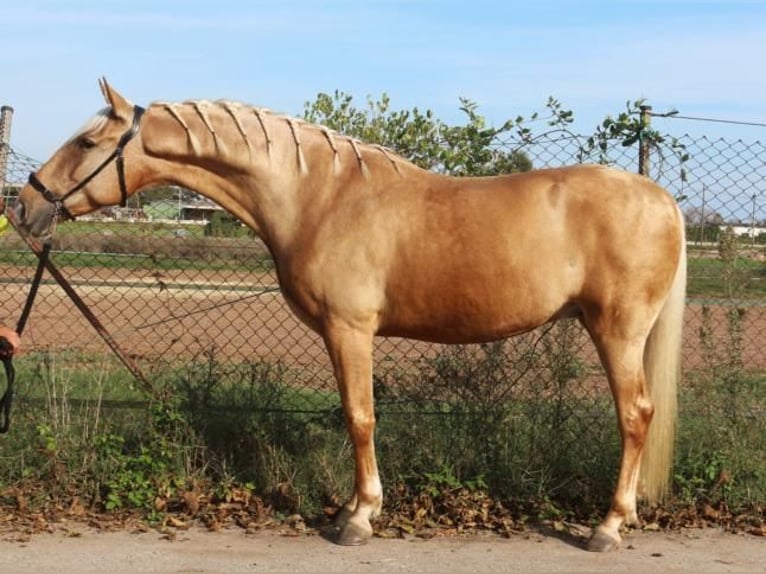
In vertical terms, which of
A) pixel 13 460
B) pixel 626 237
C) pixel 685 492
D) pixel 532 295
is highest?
pixel 626 237

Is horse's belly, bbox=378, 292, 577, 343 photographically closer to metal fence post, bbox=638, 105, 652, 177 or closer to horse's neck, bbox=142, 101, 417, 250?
horse's neck, bbox=142, 101, 417, 250

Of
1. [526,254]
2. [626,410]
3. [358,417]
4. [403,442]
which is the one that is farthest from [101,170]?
[626,410]

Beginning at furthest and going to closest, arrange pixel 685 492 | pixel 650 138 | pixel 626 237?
1. pixel 650 138
2. pixel 685 492
3. pixel 626 237

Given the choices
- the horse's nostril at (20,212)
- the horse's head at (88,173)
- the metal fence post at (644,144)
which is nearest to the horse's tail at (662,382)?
the metal fence post at (644,144)

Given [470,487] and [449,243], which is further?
[470,487]

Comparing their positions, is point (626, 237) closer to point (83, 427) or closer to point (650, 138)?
point (650, 138)

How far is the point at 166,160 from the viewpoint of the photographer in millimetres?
4910

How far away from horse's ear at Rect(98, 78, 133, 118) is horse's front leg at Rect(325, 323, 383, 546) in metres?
1.55

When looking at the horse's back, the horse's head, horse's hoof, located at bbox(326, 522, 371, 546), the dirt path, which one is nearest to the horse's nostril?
the horse's head

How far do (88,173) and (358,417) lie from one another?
190 cm

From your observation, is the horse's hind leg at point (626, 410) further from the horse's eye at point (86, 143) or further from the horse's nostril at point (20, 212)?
the horse's nostril at point (20, 212)

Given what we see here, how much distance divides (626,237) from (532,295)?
56 centimetres

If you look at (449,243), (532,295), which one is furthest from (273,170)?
(532,295)

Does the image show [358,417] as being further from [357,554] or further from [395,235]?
[395,235]
